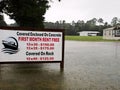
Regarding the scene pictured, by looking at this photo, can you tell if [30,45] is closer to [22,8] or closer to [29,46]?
[29,46]

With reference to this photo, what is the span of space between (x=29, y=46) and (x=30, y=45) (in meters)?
0.05

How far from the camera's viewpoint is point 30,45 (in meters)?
9.80

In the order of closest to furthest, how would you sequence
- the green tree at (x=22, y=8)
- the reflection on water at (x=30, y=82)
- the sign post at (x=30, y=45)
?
the reflection on water at (x=30, y=82) → the sign post at (x=30, y=45) → the green tree at (x=22, y=8)

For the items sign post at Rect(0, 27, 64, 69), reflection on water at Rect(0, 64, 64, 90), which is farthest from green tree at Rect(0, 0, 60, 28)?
reflection on water at Rect(0, 64, 64, 90)

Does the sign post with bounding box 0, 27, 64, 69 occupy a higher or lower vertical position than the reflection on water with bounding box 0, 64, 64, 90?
higher

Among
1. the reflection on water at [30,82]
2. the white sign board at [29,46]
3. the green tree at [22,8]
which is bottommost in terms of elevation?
the reflection on water at [30,82]

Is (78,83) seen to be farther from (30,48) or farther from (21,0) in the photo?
(21,0)

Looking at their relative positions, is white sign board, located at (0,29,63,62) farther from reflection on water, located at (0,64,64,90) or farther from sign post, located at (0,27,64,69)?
reflection on water, located at (0,64,64,90)

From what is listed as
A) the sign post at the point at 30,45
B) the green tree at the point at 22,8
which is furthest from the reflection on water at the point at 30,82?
the green tree at the point at 22,8

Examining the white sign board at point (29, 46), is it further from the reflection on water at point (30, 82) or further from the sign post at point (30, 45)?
the reflection on water at point (30, 82)

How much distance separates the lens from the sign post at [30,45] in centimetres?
958

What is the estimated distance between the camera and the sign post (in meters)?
9.58

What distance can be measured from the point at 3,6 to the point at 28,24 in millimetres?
2846

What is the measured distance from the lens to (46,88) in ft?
20.9
